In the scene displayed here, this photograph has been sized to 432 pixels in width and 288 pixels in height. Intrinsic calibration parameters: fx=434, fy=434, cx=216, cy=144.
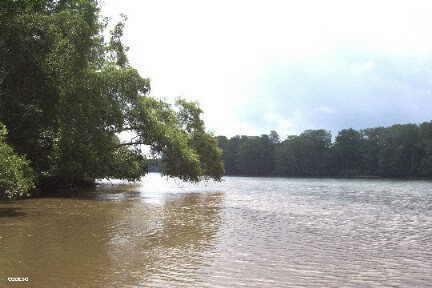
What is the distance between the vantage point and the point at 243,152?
17450 centimetres

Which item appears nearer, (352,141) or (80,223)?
(80,223)

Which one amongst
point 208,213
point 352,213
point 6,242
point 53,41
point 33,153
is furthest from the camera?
point 33,153

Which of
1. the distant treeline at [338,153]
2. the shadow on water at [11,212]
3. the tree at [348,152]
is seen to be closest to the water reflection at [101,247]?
the shadow on water at [11,212]

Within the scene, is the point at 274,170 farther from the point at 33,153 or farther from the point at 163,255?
the point at 163,255

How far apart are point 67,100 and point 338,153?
130 m

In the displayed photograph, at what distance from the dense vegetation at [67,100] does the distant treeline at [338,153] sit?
332 ft

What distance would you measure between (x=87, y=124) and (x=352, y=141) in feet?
426

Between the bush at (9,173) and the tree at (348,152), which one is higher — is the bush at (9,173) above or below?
below

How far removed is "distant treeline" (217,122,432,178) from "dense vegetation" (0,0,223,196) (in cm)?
10105

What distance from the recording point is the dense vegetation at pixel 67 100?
29844 millimetres

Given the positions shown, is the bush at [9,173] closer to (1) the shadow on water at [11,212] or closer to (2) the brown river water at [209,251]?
(1) the shadow on water at [11,212]

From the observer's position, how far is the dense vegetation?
2984 centimetres

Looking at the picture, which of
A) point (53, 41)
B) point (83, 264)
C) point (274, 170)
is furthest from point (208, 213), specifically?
point (274, 170)

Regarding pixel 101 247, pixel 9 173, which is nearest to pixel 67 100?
pixel 9 173
